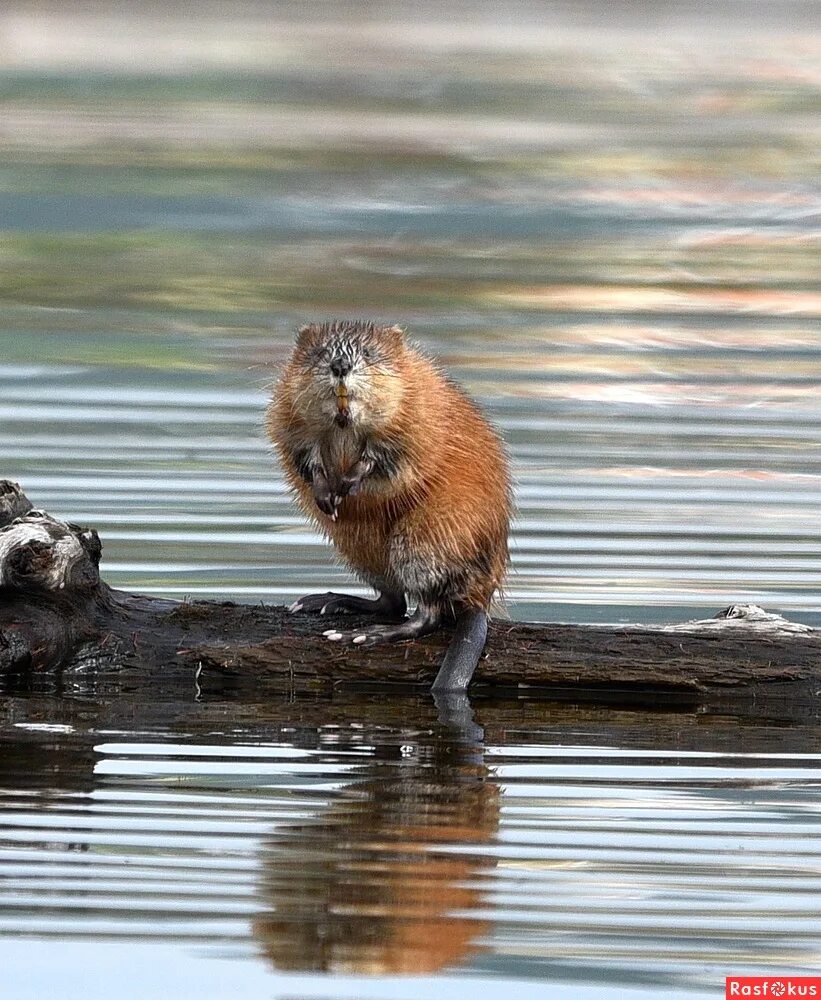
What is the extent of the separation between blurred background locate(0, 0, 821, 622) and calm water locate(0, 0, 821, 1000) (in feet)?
0.13

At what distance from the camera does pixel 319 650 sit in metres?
6.36

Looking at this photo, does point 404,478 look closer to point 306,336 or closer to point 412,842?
point 306,336

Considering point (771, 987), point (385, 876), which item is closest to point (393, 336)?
point (385, 876)

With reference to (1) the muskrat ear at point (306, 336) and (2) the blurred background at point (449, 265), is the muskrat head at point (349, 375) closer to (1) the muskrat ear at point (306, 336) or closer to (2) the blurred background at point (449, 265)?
(1) the muskrat ear at point (306, 336)

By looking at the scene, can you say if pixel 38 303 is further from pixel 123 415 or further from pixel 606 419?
pixel 606 419

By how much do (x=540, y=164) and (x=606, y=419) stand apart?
18.5 feet

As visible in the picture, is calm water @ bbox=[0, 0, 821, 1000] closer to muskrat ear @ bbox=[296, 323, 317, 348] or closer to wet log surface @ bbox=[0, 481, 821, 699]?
wet log surface @ bbox=[0, 481, 821, 699]

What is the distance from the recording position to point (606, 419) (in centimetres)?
1052

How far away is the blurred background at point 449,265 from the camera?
8602 millimetres

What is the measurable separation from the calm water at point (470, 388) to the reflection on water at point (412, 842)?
0.01 metres

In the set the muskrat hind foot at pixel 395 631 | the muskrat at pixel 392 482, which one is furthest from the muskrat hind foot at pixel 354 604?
the muskrat hind foot at pixel 395 631

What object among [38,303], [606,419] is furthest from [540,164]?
[606,419]

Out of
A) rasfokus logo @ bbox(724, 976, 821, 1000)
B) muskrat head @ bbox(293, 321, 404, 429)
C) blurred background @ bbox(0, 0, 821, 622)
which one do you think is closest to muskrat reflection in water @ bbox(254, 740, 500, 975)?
rasfokus logo @ bbox(724, 976, 821, 1000)

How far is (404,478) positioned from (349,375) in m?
0.33
